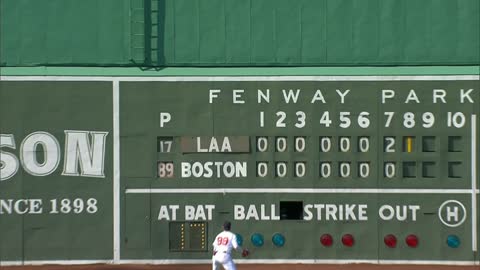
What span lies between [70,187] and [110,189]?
0.86 metres

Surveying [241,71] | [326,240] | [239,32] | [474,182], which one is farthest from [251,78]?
[474,182]

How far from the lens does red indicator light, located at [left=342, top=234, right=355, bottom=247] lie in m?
16.2

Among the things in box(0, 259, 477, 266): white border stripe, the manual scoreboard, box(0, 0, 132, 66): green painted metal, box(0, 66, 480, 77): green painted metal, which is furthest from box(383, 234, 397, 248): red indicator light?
box(0, 0, 132, 66): green painted metal

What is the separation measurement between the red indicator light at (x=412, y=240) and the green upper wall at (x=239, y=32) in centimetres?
369

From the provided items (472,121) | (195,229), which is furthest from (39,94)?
(472,121)

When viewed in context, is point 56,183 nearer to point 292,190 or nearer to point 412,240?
point 292,190

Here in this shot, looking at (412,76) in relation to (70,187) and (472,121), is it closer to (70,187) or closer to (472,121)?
(472,121)

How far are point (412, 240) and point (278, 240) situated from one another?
2.80 meters

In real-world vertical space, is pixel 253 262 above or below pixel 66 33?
below

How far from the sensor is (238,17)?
16.7m

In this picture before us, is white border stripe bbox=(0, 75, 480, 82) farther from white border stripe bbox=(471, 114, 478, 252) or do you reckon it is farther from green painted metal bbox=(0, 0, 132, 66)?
white border stripe bbox=(471, 114, 478, 252)

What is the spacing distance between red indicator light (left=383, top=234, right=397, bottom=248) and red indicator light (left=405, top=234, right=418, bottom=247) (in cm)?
25

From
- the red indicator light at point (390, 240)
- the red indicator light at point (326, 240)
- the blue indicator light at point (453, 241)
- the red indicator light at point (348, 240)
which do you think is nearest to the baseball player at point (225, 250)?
the red indicator light at point (326, 240)

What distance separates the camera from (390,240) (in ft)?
53.1
